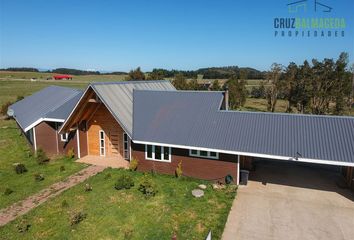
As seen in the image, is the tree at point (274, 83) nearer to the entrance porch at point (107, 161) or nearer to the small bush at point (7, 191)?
the entrance porch at point (107, 161)

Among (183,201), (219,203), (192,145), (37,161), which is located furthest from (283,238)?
(37,161)

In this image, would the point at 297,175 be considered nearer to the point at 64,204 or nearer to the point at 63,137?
the point at 64,204

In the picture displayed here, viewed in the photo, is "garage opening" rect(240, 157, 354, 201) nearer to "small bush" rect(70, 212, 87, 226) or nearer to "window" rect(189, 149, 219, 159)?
"window" rect(189, 149, 219, 159)

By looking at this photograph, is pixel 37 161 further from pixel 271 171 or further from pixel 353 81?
pixel 353 81

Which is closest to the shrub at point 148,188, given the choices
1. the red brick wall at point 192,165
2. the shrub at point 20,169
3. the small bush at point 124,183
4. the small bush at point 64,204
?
the small bush at point 124,183

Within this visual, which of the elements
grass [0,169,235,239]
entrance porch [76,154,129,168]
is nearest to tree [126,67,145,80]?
entrance porch [76,154,129,168]

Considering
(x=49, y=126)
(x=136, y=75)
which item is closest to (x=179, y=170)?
(x=49, y=126)
